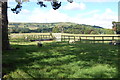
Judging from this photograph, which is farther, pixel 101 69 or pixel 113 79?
→ pixel 101 69

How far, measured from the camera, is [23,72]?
8.21 metres

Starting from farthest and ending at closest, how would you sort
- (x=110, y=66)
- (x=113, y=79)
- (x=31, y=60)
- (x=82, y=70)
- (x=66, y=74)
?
1. (x=31, y=60)
2. (x=110, y=66)
3. (x=82, y=70)
4. (x=66, y=74)
5. (x=113, y=79)

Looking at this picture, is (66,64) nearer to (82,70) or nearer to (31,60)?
(82,70)

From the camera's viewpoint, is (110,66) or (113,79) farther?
(110,66)

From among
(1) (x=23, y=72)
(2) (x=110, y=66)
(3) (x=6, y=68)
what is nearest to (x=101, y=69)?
(2) (x=110, y=66)

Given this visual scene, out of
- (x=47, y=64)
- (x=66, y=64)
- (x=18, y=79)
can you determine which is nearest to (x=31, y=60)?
(x=47, y=64)

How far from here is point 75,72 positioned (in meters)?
8.18

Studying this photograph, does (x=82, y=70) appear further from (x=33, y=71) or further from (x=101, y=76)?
(x=33, y=71)

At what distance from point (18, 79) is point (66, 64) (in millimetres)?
3008

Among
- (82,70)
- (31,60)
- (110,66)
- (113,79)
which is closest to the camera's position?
(113,79)

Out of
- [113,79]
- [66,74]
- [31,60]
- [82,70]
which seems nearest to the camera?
[113,79]

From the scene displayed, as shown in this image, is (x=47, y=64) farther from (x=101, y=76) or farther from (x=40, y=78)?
(x=101, y=76)

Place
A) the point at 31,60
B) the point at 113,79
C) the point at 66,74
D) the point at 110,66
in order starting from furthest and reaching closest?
the point at 31,60, the point at 110,66, the point at 66,74, the point at 113,79

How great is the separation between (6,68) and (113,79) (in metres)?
5.01
